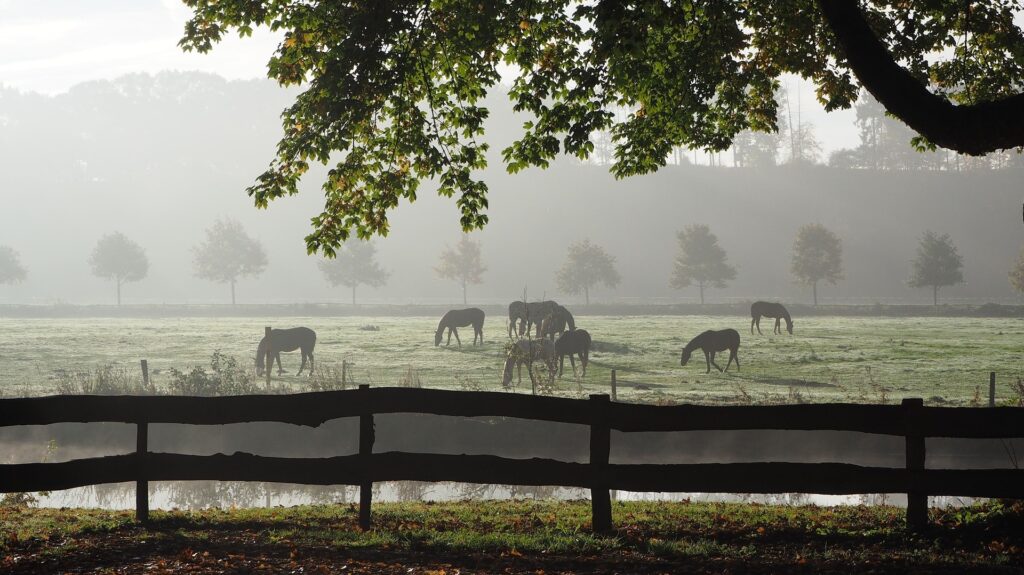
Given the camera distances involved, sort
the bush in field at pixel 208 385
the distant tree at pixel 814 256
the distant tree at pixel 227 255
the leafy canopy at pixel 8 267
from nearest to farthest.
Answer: the bush in field at pixel 208 385 < the distant tree at pixel 814 256 < the distant tree at pixel 227 255 < the leafy canopy at pixel 8 267

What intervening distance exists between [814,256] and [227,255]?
58940 mm

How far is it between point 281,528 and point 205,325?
4818 cm

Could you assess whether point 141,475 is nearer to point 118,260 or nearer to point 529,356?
point 529,356

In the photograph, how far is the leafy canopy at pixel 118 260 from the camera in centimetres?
8900

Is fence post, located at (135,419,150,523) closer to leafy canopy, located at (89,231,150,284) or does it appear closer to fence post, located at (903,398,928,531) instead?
fence post, located at (903,398,928,531)

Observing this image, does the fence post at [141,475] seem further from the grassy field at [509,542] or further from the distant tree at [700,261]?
the distant tree at [700,261]

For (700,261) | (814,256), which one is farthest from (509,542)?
(814,256)

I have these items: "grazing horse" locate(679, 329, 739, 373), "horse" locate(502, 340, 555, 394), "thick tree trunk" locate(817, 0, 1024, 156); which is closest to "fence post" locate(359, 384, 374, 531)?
"thick tree trunk" locate(817, 0, 1024, 156)

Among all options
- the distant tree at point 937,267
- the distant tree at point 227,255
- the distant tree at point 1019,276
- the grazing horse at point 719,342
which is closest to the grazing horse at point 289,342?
the grazing horse at point 719,342

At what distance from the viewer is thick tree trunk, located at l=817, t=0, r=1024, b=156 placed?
7082 millimetres

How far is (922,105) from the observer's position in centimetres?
734

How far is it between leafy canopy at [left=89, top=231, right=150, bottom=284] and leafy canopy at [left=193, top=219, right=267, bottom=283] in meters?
7.19

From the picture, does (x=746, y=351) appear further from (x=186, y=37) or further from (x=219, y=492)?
(x=186, y=37)

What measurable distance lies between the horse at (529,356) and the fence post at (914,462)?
546 inches
